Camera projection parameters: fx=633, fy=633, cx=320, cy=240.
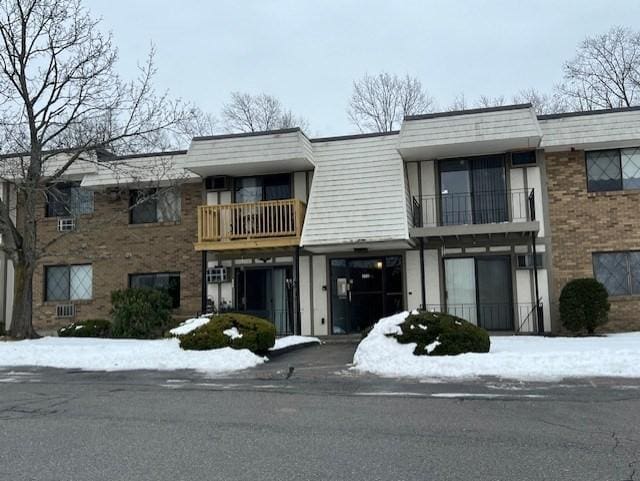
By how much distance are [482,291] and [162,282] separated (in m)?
9.95

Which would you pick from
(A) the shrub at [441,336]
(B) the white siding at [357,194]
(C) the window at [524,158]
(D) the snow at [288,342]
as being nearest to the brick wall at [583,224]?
(C) the window at [524,158]

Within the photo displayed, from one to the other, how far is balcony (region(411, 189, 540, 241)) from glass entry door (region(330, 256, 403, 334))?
1574 mm

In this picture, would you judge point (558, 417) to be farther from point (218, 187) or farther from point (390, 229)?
point (218, 187)

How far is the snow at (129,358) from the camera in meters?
11.9

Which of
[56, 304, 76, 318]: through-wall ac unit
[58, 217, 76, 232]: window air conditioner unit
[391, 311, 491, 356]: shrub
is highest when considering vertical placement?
[58, 217, 76, 232]: window air conditioner unit

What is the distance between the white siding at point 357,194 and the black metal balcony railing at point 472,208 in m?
1.07

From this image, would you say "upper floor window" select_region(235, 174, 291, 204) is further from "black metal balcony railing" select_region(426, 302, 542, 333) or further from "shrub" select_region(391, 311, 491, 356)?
"shrub" select_region(391, 311, 491, 356)

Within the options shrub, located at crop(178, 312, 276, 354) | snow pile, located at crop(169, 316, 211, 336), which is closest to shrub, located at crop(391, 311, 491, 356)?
shrub, located at crop(178, 312, 276, 354)

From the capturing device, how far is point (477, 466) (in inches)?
203

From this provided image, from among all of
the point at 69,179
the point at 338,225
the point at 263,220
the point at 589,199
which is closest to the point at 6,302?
the point at 69,179

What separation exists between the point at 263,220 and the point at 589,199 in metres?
8.91

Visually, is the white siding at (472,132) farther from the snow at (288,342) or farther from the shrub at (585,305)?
the snow at (288,342)

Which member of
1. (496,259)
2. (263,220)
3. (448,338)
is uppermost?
(263,220)

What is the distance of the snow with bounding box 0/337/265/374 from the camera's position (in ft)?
38.9
